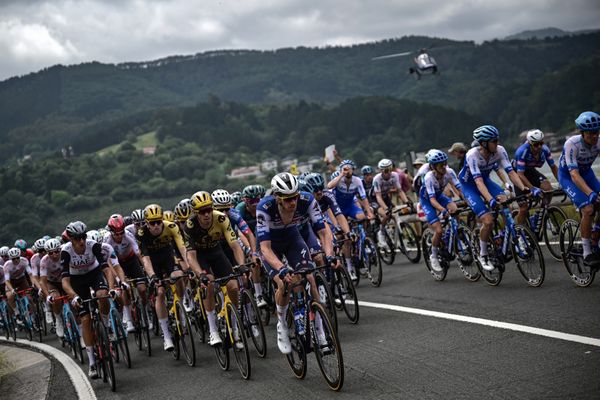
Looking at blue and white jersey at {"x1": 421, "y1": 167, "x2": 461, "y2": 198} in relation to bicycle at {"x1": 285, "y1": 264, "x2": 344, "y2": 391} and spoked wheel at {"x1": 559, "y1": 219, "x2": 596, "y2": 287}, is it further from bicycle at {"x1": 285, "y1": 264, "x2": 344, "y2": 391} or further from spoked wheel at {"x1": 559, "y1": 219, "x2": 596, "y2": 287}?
bicycle at {"x1": 285, "y1": 264, "x2": 344, "y2": 391}

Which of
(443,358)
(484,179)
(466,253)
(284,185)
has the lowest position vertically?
(443,358)

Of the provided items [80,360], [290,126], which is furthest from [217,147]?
[80,360]

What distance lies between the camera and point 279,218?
26.9 ft

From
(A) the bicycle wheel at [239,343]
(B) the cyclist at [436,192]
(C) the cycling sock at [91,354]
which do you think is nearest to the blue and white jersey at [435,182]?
(B) the cyclist at [436,192]

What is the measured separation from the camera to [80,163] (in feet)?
436

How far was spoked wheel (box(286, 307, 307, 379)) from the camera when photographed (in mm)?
7363

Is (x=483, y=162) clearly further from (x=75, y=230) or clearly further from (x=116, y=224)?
(x=116, y=224)

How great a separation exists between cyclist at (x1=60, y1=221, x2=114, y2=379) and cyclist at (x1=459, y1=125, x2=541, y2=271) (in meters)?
5.61

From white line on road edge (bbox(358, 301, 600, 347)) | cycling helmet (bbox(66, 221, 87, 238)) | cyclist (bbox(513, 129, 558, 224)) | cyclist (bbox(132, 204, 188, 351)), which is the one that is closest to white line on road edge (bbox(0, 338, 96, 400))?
cyclist (bbox(132, 204, 188, 351))

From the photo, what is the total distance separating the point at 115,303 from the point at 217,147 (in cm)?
13546

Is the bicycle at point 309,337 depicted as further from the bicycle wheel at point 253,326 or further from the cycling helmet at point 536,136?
the cycling helmet at point 536,136

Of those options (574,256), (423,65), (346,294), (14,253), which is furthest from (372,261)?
(423,65)

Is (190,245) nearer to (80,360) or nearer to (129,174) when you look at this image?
(80,360)

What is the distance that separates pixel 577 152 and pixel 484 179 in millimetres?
2095
